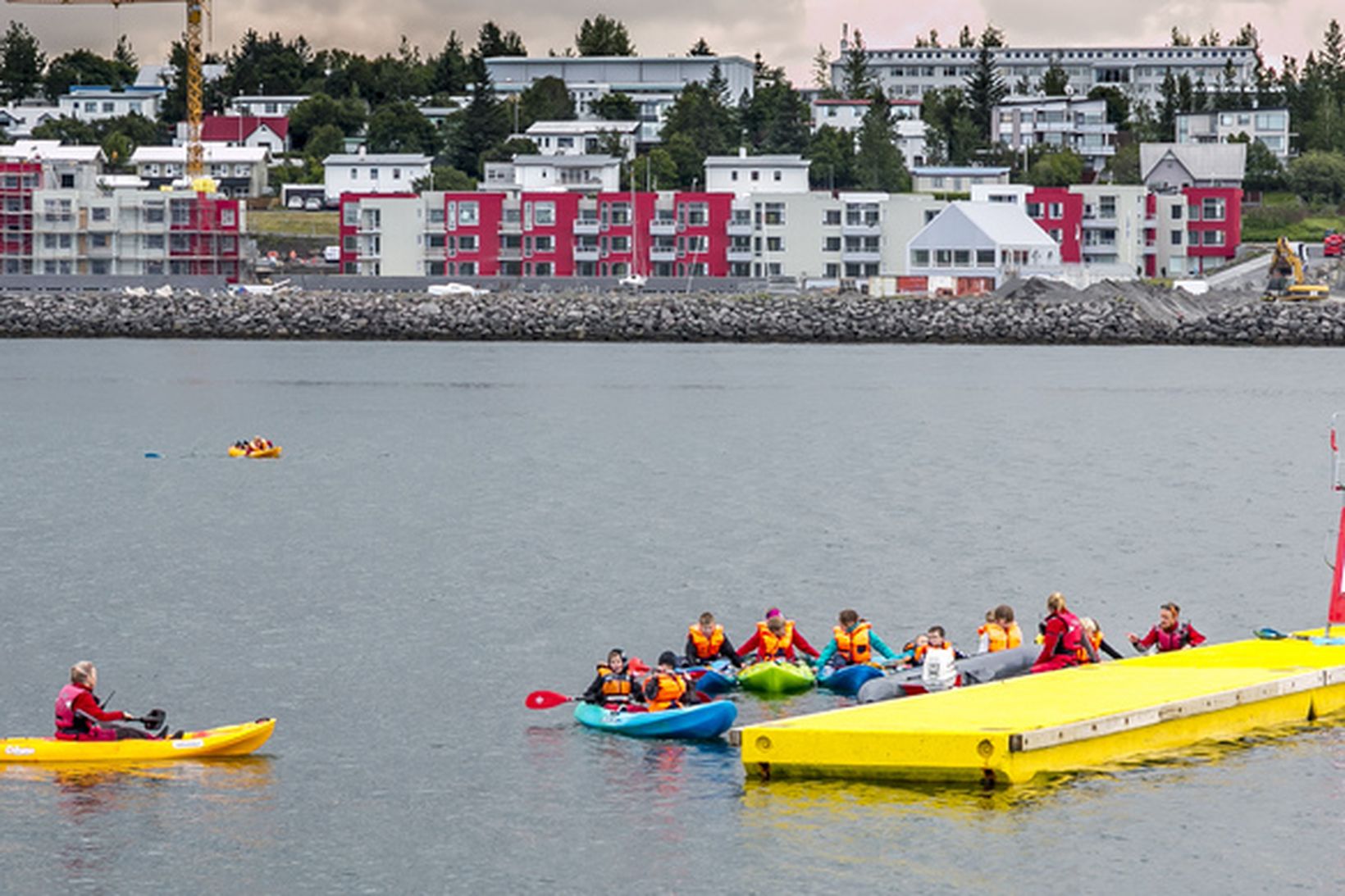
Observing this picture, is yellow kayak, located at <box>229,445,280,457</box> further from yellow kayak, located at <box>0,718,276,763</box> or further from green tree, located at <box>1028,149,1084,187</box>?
green tree, located at <box>1028,149,1084,187</box>

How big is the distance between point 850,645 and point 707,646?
7.78 feet

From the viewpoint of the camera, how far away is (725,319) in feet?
475

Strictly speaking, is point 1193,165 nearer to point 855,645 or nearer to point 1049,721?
point 855,645

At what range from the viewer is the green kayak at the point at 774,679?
35.1 meters

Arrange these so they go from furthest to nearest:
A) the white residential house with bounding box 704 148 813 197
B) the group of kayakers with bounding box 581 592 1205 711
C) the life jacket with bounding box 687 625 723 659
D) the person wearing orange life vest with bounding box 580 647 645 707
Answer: the white residential house with bounding box 704 148 813 197, the life jacket with bounding box 687 625 723 659, the person wearing orange life vest with bounding box 580 647 645 707, the group of kayakers with bounding box 581 592 1205 711

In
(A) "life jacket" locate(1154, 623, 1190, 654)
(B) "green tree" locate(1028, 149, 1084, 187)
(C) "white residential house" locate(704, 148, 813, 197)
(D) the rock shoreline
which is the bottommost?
(A) "life jacket" locate(1154, 623, 1190, 654)

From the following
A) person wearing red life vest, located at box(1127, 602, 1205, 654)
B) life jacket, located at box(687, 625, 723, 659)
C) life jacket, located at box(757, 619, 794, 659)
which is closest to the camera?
life jacket, located at box(687, 625, 723, 659)

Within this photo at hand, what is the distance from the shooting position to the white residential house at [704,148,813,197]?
166375mm

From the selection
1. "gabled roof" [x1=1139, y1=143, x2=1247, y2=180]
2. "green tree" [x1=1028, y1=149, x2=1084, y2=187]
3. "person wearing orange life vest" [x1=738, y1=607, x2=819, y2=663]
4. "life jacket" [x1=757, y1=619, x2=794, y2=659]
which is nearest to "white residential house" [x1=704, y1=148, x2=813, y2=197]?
"green tree" [x1=1028, y1=149, x2=1084, y2=187]

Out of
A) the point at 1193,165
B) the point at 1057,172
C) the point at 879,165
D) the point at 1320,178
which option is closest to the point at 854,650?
the point at 1193,165

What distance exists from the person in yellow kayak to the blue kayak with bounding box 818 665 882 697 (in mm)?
10834

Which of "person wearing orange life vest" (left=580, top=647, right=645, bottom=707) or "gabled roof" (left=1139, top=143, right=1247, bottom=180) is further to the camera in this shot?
"gabled roof" (left=1139, top=143, right=1247, bottom=180)

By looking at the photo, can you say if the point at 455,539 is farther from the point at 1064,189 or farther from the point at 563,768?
A: the point at 1064,189

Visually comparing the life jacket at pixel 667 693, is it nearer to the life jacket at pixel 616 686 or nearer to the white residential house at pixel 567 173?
the life jacket at pixel 616 686
